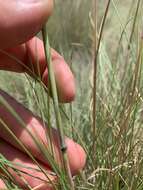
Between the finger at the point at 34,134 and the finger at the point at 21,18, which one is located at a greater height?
the finger at the point at 21,18

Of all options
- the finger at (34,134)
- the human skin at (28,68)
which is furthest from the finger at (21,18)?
the finger at (34,134)

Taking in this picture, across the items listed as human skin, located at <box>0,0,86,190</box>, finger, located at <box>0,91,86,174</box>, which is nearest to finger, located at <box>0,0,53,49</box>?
human skin, located at <box>0,0,86,190</box>

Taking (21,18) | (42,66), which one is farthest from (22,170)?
(21,18)

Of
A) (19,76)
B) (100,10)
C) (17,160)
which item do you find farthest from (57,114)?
(100,10)

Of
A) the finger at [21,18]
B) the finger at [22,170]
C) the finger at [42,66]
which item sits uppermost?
the finger at [21,18]

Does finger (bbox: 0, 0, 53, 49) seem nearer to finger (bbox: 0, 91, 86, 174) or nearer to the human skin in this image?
Answer: the human skin

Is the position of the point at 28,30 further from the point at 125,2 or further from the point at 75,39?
the point at 125,2

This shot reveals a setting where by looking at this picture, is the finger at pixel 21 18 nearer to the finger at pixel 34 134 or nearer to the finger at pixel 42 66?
the finger at pixel 42 66
